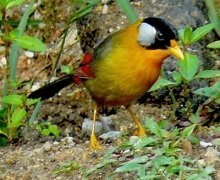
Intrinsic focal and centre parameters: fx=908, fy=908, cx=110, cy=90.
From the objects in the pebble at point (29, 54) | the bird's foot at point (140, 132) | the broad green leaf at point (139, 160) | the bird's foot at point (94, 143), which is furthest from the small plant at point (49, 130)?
the pebble at point (29, 54)

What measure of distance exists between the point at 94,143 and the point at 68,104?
1.05 m

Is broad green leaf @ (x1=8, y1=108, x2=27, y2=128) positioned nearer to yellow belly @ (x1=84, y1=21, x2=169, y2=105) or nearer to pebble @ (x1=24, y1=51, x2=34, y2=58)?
yellow belly @ (x1=84, y1=21, x2=169, y2=105)

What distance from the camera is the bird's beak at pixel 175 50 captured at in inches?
186

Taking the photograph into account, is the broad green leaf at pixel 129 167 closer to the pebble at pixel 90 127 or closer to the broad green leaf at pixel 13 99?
the broad green leaf at pixel 13 99

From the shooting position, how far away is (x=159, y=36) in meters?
4.84

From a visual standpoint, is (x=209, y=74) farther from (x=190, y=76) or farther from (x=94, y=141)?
(x=94, y=141)

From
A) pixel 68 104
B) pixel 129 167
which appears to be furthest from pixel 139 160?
pixel 68 104

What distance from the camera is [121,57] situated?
4953mm

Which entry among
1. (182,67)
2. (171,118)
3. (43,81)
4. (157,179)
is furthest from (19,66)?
(157,179)

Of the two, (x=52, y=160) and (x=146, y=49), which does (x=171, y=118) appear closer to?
(x=146, y=49)

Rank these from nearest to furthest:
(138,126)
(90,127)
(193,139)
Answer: (193,139) < (138,126) < (90,127)

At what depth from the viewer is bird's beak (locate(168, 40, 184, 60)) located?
15.5 ft

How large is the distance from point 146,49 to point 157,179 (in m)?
1.19

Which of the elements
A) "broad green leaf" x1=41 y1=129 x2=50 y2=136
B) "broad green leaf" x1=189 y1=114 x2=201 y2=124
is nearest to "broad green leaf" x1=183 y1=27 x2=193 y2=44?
"broad green leaf" x1=189 y1=114 x2=201 y2=124
